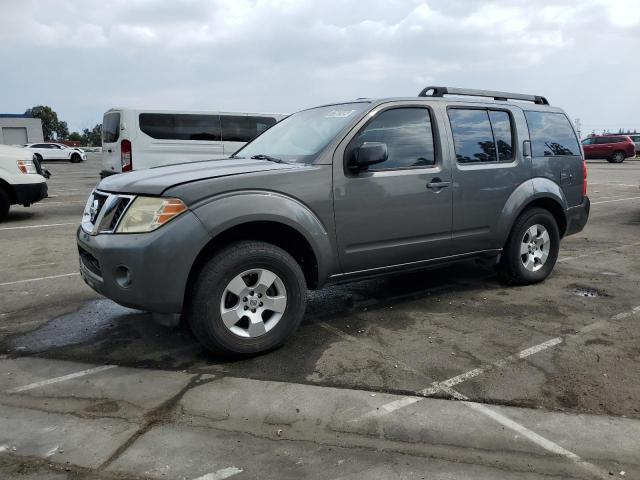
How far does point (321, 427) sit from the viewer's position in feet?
9.48

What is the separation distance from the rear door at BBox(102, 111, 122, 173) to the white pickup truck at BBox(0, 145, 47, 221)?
170 cm

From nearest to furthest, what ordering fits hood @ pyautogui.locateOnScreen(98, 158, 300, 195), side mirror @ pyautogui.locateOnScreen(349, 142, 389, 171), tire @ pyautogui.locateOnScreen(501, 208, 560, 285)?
hood @ pyautogui.locateOnScreen(98, 158, 300, 195)
side mirror @ pyautogui.locateOnScreen(349, 142, 389, 171)
tire @ pyautogui.locateOnScreen(501, 208, 560, 285)

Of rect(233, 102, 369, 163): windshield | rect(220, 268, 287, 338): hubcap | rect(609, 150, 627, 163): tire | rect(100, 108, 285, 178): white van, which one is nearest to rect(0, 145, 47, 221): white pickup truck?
rect(100, 108, 285, 178): white van

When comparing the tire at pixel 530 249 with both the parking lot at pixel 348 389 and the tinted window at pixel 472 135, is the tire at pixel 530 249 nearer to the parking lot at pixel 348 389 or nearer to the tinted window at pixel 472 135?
the parking lot at pixel 348 389

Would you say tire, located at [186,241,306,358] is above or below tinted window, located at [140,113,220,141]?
below

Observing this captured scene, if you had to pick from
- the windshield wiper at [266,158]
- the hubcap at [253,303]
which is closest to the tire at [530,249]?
the windshield wiper at [266,158]

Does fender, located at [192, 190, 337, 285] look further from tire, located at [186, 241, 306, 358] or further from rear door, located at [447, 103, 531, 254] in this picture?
rear door, located at [447, 103, 531, 254]

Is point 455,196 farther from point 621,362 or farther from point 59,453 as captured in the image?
point 59,453

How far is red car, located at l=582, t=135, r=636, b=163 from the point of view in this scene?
106 ft

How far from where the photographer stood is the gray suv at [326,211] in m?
3.48

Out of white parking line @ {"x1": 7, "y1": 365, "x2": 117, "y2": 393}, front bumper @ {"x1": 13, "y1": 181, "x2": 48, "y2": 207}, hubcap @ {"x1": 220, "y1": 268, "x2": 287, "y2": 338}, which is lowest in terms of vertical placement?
white parking line @ {"x1": 7, "y1": 365, "x2": 117, "y2": 393}

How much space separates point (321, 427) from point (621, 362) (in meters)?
2.21

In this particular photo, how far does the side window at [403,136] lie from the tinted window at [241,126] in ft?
26.1

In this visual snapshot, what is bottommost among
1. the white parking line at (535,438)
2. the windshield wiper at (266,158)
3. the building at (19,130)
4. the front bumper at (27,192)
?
the white parking line at (535,438)
